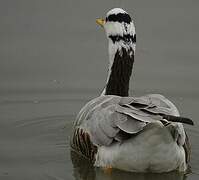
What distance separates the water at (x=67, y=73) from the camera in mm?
8078

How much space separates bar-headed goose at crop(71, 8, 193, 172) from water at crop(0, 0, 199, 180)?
21 cm

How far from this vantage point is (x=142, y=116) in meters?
7.18

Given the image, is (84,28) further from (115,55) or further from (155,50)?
(115,55)

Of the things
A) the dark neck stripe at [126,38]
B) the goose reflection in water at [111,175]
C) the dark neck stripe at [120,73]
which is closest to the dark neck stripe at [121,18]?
the dark neck stripe at [126,38]

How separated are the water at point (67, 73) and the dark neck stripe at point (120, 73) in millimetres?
858

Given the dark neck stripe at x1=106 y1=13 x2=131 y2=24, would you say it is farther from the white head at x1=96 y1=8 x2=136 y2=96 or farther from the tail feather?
the tail feather

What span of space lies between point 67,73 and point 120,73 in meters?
1.72

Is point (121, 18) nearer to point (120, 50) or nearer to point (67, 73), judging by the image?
point (120, 50)

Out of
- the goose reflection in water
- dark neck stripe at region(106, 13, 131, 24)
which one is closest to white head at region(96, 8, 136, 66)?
dark neck stripe at region(106, 13, 131, 24)

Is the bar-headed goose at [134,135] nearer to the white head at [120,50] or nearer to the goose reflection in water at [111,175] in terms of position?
the goose reflection in water at [111,175]

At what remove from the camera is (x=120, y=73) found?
343 inches

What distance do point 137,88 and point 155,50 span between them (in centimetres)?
95

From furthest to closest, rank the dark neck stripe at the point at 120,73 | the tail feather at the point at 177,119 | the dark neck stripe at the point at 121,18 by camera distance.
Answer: the dark neck stripe at the point at 120,73, the dark neck stripe at the point at 121,18, the tail feather at the point at 177,119

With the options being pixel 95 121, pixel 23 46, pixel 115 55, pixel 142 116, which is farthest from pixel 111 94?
pixel 23 46
